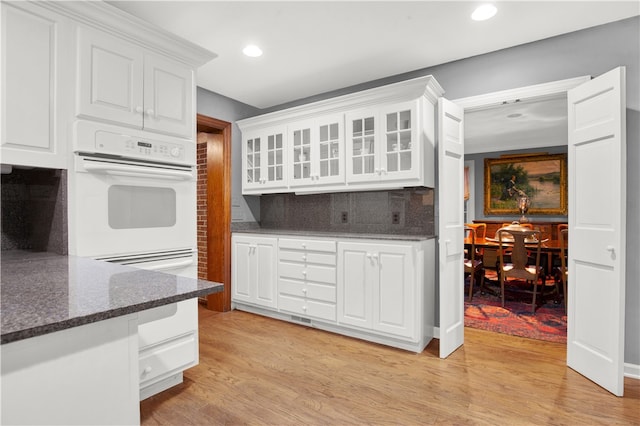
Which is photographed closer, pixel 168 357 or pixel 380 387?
pixel 168 357

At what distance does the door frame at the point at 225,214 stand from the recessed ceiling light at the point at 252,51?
1.09 metres

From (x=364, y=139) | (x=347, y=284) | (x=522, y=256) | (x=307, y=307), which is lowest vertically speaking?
(x=307, y=307)

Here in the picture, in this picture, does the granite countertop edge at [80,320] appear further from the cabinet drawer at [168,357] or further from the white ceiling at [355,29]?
the white ceiling at [355,29]

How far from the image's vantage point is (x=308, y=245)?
3283 millimetres

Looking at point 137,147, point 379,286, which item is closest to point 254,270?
point 379,286

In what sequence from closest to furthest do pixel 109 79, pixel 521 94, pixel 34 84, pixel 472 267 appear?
pixel 34 84, pixel 109 79, pixel 521 94, pixel 472 267

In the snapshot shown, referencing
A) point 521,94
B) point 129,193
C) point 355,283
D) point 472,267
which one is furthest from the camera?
point 472,267

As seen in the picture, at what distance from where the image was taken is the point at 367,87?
357 cm

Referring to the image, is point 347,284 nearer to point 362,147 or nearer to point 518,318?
point 362,147

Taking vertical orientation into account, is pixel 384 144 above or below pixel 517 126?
below

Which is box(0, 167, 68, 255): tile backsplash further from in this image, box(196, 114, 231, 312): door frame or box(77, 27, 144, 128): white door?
box(196, 114, 231, 312): door frame

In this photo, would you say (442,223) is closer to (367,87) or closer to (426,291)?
(426,291)

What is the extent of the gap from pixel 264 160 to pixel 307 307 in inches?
66.8

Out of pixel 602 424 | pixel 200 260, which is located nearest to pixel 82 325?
pixel 602 424
